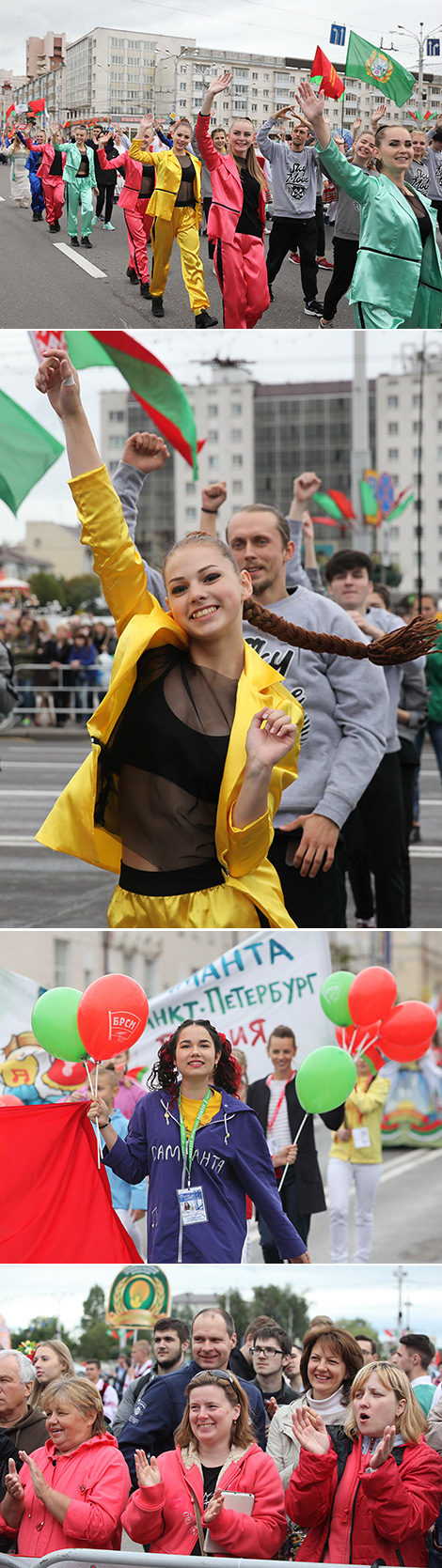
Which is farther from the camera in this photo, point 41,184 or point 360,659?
point 41,184

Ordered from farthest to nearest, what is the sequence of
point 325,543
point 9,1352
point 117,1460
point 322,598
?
point 325,543
point 322,598
point 9,1352
point 117,1460

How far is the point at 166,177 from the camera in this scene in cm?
773

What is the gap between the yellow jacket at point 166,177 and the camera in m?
7.64

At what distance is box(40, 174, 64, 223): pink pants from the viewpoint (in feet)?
29.1

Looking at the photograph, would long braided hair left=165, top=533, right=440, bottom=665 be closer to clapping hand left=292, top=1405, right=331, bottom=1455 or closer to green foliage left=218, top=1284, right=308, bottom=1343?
green foliage left=218, top=1284, right=308, bottom=1343

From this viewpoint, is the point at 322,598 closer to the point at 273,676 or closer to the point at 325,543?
the point at 273,676

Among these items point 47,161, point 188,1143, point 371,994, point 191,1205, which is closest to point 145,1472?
point 191,1205

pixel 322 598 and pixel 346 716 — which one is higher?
pixel 322 598

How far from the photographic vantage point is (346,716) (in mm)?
4660

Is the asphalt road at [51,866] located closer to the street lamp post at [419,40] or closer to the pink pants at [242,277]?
the pink pants at [242,277]

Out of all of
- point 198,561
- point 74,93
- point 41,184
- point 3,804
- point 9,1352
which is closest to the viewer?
point 9,1352

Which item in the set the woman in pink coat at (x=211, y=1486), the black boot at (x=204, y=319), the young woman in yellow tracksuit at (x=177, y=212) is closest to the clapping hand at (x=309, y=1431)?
the woman in pink coat at (x=211, y=1486)

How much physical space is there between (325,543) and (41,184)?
22.4 metres

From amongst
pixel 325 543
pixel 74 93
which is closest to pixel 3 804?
pixel 74 93
